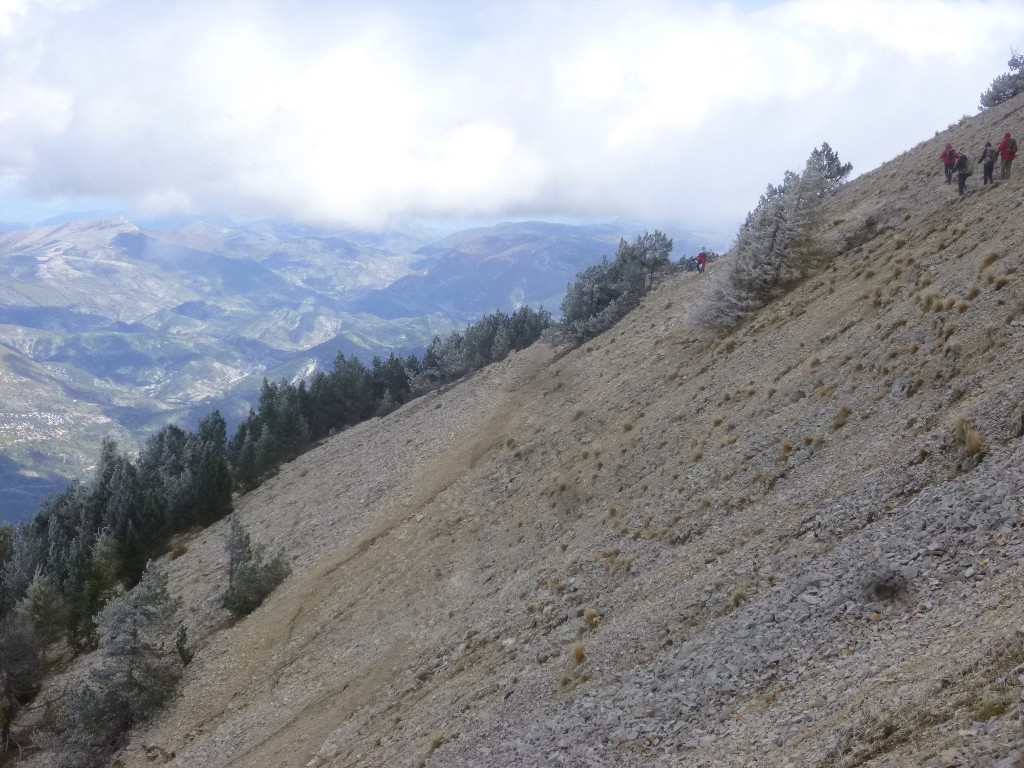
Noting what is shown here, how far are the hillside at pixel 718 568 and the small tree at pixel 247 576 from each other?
104 cm

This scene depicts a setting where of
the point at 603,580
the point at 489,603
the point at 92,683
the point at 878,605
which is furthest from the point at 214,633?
the point at 878,605

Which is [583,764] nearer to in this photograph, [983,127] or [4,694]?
[4,694]

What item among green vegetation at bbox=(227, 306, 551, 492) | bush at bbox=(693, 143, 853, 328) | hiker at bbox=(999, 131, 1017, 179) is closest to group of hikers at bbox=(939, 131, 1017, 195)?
hiker at bbox=(999, 131, 1017, 179)

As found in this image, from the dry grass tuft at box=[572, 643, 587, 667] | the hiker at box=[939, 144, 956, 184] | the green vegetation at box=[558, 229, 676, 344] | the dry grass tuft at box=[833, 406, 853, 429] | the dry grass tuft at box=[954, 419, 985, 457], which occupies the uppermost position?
the green vegetation at box=[558, 229, 676, 344]

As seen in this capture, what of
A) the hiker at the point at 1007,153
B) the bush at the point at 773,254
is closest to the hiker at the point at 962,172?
the hiker at the point at 1007,153

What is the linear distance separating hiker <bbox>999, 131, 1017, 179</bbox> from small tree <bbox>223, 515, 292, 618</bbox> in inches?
1458

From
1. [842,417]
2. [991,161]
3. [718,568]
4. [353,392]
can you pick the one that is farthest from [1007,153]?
[353,392]

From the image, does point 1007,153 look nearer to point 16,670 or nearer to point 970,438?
point 970,438

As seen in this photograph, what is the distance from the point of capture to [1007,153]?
1048 inches

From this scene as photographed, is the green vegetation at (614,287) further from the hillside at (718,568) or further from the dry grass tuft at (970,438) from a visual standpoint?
the dry grass tuft at (970,438)

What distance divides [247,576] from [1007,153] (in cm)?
3795

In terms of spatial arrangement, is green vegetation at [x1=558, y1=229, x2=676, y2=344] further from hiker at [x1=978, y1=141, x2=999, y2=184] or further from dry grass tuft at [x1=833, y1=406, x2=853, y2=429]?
dry grass tuft at [x1=833, y1=406, x2=853, y2=429]

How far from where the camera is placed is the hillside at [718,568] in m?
10.1

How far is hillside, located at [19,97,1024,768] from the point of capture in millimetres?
10102
